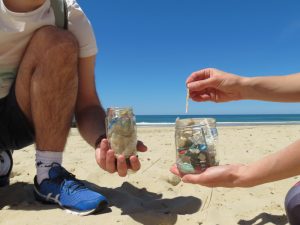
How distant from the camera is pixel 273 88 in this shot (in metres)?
2.06

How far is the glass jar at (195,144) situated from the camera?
1.85 m

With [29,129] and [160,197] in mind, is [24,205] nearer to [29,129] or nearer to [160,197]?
[29,129]

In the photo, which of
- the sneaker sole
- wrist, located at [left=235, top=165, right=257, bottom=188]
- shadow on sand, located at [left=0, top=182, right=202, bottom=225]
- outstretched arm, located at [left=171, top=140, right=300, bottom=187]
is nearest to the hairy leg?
the sneaker sole

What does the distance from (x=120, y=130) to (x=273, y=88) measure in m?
0.85

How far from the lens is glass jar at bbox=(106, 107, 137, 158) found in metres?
2.17

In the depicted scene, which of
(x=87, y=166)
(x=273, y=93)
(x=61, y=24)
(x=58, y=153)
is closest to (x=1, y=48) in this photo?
(x=61, y=24)

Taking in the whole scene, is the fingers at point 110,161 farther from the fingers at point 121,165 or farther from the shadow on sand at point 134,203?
the shadow on sand at point 134,203

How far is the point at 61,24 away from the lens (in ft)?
9.18

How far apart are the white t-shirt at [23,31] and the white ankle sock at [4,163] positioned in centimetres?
55

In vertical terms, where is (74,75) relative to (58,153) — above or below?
above

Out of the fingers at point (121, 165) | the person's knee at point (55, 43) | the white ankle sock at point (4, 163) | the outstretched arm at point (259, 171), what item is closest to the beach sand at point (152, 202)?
the white ankle sock at point (4, 163)

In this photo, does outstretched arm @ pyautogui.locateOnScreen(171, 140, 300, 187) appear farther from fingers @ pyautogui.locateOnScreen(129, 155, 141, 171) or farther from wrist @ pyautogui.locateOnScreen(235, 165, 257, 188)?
fingers @ pyautogui.locateOnScreen(129, 155, 141, 171)

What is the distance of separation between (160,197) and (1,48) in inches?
59.7

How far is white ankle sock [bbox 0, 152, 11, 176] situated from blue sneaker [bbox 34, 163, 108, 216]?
20.2 inches
